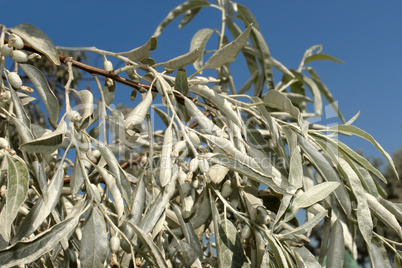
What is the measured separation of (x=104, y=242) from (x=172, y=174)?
0.15m

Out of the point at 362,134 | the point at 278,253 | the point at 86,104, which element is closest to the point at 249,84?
the point at 362,134

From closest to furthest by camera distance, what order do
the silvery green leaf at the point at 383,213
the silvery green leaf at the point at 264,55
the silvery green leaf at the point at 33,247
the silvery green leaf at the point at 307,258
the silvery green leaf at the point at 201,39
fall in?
the silvery green leaf at the point at 33,247 < the silvery green leaf at the point at 307,258 < the silvery green leaf at the point at 383,213 < the silvery green leaf at the point at 201,39 < the silvery green leaf at the point at 264,55

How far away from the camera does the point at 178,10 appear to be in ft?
5.27

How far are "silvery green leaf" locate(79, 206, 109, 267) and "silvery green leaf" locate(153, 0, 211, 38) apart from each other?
0.97 meters

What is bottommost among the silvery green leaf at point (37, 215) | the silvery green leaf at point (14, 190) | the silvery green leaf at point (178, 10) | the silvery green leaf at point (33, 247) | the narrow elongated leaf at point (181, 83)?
the silvery green leaf at point (33, 247)

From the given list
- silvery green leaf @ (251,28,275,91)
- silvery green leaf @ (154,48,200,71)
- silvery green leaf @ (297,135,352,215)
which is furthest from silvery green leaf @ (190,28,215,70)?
silvery green leaf @ (297,135,352,215)

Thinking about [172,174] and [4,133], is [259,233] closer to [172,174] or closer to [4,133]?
[172,174]

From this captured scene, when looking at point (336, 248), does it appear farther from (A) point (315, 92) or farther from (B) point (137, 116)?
(A) point (315, 92)

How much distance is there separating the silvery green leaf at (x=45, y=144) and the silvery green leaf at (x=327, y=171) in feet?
1.44

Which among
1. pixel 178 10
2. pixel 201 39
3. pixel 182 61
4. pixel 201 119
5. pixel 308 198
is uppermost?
pixel 178 10

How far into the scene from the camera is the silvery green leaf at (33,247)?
63cm

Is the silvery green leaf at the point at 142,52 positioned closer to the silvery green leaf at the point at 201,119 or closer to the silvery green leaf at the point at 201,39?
the silvery green leaf at the point at 201,119

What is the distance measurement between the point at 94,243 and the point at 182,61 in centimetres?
36

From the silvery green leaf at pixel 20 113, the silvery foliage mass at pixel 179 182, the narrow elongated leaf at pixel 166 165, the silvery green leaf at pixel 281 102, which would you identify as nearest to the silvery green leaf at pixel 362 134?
the silvery foliage mass at pixel 179 182
